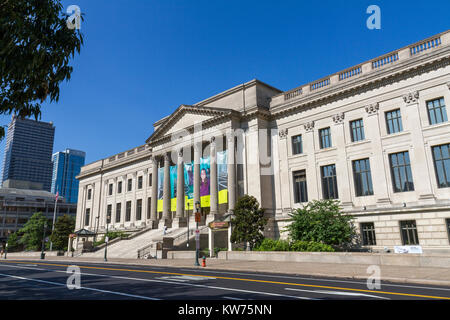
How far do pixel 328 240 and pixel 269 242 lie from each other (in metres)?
4.87

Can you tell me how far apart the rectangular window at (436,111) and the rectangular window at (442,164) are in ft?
7.23

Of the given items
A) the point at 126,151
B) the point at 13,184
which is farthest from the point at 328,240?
the point at 13,184

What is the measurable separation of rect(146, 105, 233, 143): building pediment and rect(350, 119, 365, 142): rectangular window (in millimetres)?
13445

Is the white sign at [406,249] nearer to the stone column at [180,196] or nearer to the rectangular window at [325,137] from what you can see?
the rectangular window at [325,137]

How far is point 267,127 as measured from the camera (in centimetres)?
3956

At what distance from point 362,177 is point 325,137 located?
5826 mm

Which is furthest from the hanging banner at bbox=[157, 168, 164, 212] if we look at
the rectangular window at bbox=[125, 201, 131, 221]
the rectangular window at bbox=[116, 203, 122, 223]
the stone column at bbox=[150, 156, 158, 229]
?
the rectangular window at bbox=[116, 203, 122, 223]

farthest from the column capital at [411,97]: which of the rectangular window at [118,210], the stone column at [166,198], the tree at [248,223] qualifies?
the rectangular window at [118,210]

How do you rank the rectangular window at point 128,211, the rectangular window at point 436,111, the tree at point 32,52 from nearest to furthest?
the tree at point 32,52, the rectangular window at point 436,111, the rectangular window at point 128,211

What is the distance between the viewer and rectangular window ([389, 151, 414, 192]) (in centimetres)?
2839

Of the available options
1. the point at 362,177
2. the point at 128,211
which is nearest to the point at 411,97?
the point at 362,177

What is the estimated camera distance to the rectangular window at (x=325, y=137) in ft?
113

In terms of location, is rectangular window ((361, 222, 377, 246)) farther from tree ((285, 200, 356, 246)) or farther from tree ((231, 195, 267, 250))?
tree ((231, 195, 267, 250))

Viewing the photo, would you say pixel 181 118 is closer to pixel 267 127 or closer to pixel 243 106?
pixel 243 106
